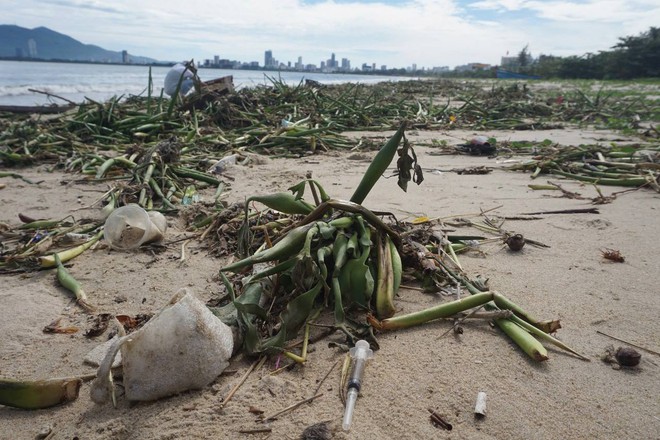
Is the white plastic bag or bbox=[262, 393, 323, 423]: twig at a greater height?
the white plastic bag

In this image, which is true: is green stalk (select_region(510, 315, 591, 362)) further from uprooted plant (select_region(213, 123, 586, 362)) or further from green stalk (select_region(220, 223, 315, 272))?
green stalk (select_region(220, 223, 315, 272))

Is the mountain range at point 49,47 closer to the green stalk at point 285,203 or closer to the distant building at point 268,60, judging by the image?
the distant building at point 268,60

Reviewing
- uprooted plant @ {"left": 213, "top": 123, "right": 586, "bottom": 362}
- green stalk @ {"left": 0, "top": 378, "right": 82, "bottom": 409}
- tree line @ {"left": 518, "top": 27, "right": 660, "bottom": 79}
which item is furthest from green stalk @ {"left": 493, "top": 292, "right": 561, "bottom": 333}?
tree line @ {"left": 518, "top": 27, "right": 660, "bottom": 79}

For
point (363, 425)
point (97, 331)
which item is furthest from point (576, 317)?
point (97, 331)

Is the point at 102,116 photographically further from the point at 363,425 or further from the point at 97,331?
the point at 363,425

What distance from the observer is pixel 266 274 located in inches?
55.3

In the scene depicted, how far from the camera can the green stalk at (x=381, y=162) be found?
1536 mm

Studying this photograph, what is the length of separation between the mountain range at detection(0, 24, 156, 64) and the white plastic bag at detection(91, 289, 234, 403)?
110 m

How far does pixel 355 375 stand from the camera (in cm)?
119

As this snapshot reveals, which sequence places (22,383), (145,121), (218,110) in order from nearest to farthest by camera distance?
(22,383) < (145,121) < (218,110)

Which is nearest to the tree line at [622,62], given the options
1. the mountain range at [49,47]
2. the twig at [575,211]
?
the twig at [575,211]

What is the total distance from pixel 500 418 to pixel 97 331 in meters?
1.36

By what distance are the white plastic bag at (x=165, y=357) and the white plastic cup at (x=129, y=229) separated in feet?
4.04

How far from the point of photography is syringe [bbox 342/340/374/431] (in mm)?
1077
